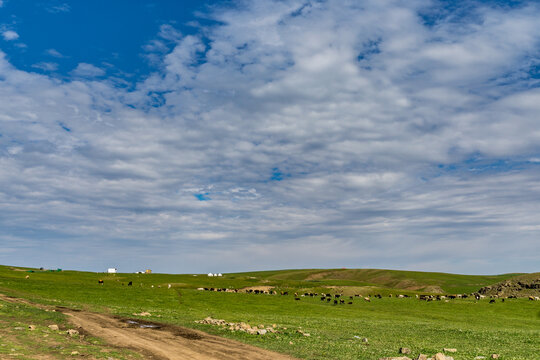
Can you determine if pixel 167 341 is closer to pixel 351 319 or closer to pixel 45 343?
pixel 45 343

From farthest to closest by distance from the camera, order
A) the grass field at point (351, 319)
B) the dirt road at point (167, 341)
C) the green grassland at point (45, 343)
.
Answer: the grass field at point (351, 319) → the dirt road at point (167, 341) → the green grassland at point (45, 343)

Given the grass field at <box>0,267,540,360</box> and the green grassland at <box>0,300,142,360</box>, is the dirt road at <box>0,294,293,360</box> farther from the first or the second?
the grass field at <box>0,267,540,360</box>

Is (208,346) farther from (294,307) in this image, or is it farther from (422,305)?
(422,305)

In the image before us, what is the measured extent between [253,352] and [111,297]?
52.3 m

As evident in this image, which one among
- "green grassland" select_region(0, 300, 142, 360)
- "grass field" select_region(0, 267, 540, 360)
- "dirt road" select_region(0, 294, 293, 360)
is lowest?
"grass field" select_region(0, 267, 540, 360)

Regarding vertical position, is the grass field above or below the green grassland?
below

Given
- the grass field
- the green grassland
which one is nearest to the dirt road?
the green grassland

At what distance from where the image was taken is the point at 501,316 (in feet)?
217

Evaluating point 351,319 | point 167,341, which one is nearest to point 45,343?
point 167,341

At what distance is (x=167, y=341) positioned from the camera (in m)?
26.9

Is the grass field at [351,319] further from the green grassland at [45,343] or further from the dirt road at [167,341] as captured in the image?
the green grassland at [45,343]

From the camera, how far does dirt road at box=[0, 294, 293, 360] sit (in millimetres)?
22672

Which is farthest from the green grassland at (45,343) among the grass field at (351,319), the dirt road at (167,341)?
the grass field at (351,319)

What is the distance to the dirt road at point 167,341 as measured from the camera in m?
22.7
